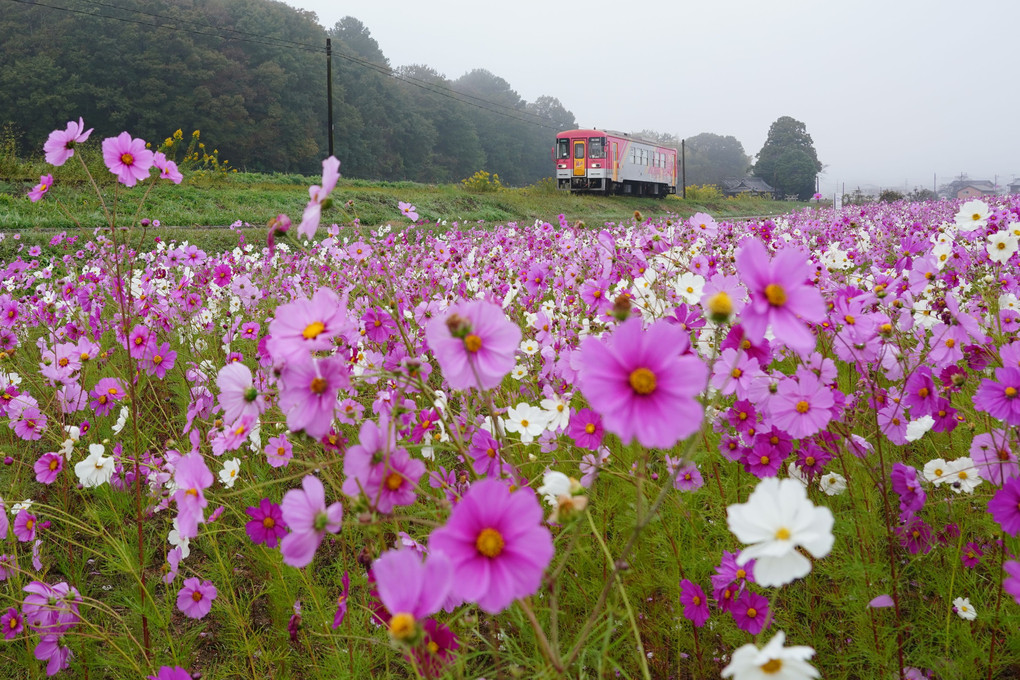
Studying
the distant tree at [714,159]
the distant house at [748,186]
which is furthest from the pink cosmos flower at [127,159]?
the distant tree at [714,159]

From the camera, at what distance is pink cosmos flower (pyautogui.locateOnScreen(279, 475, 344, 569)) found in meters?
0.63

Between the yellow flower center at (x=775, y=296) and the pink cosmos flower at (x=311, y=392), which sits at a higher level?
the yellow flower center at (x=775, y=296)

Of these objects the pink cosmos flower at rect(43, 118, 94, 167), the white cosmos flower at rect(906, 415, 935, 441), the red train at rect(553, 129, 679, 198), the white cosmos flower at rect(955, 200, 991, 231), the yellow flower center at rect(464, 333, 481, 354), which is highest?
the red train at rect(553, 129, 679, 198)

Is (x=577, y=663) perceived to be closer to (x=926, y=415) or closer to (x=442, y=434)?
(x=442, y=434)

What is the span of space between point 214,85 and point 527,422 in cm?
3608

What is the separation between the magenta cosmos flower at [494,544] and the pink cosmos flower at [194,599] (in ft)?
3.22

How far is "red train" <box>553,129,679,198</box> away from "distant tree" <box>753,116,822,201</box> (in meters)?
45.2

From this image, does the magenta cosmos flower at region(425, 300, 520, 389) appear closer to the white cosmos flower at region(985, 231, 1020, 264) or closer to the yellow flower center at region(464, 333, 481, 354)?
the yellow flower center at region(464, 333, 481, 354)

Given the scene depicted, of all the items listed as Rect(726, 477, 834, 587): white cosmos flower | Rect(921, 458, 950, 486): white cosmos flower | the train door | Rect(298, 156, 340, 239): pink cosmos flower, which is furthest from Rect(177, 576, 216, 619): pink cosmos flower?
the train door

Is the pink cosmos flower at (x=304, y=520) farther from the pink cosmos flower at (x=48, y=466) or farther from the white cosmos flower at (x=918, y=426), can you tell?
the pink cosmos flower at (x=48, y=466)

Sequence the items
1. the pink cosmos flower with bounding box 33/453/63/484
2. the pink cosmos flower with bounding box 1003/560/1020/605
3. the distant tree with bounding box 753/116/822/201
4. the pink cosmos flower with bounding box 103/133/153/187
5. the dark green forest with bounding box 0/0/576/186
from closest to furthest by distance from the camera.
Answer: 1. the pink cosmos flower with bounding box 1003/560/1020/605
2. the pink cosmos flower with bounding box 103/133/153/187
3. the pink cosmos flower with bounding box 33/453/63/484
4. the dark green forest with bounding box 0/0/576/186
5. the distant tree with bounding box 753/116/822/201

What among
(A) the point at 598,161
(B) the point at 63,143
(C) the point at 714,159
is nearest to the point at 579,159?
(A) the point at 598,161

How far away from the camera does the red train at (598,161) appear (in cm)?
2073

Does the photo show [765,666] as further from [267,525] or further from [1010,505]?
[267,525]
